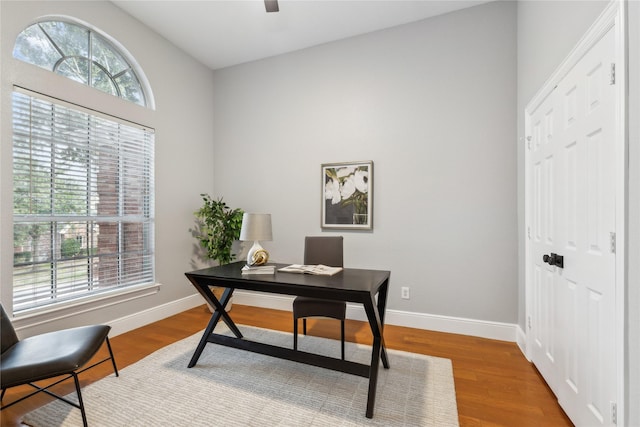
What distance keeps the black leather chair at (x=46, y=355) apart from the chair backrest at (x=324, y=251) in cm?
165

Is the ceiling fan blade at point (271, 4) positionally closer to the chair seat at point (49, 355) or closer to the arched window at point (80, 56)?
the arched window at point (80, 56)

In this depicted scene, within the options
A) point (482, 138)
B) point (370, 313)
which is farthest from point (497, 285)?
point (370, 313)

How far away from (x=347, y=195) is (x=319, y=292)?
1775mm

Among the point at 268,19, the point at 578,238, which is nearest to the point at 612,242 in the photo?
the point at 578,238

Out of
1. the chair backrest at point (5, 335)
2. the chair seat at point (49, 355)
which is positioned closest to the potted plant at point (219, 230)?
the chair seat at point (49, 355)

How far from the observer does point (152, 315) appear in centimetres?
332

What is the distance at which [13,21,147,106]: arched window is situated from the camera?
Answer: 8.00ft

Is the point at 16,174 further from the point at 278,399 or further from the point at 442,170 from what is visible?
the point at 442,170

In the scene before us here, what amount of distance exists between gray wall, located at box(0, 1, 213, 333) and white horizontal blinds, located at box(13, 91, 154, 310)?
0.32 feet

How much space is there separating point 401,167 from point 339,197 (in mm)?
798

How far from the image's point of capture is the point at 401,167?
3209 millimetres

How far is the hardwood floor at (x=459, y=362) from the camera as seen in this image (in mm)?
1751

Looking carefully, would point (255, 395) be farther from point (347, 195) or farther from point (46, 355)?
point (347, 195)

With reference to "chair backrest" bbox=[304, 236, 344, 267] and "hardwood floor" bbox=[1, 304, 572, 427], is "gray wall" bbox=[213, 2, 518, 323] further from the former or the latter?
"chair backrest" bbox=[304, 236, 344, 267]
